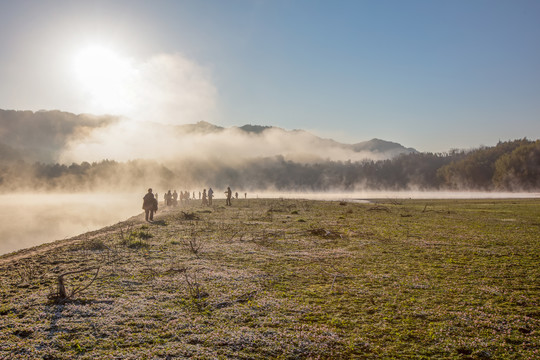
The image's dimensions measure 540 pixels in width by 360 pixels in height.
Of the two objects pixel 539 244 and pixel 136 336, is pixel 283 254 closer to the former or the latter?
pixel 136 336

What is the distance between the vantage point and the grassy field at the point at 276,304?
18.8 ft

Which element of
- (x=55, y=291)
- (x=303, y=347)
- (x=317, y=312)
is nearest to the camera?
(x=303, y=347)

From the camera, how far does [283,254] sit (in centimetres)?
1371

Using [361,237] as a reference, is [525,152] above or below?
above

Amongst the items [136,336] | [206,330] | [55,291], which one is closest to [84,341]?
[136,336]

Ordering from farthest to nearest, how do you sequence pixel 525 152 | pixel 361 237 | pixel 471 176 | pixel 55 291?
pixel 471 176
pixel 525 152
pixel 361 237
pixel 55 291

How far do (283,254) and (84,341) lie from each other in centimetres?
872

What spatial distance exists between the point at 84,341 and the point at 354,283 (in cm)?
692

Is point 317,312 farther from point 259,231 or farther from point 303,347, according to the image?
point 259,231

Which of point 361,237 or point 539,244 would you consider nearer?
point 539,244

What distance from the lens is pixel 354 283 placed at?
373 inches

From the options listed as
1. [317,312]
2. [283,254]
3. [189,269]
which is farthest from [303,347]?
[283,254]

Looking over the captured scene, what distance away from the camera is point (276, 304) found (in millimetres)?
7859

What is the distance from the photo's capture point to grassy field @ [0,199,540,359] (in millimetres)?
5742
